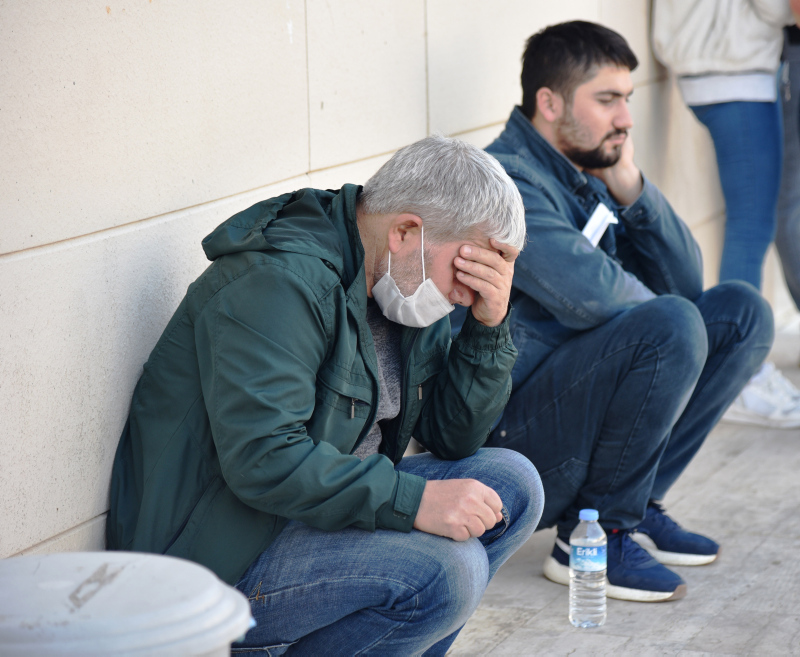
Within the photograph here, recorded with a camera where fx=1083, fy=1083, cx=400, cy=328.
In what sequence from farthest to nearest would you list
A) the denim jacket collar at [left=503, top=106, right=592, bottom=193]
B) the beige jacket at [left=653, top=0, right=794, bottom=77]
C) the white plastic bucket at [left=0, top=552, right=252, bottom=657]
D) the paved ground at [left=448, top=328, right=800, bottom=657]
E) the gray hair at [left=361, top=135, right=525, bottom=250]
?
the beige jacket at [left=653, top=0, right=794, bottom=77] < the denim jacket collar at [left=503, top=106, right=592, bottom=193] < the paved ground at [left=448, top=328, right=800, bottom=657] < the gray hair at [left=361, top=135, right=525, bottom=250] < the white plastic bucket at [left=0, top=552, right=252, bottom=657]

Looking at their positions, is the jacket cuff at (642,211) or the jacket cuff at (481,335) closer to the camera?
the jacket cuff at (481,335)

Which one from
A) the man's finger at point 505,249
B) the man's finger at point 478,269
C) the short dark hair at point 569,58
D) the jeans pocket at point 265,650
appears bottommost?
the jeans pocket at point 265,650

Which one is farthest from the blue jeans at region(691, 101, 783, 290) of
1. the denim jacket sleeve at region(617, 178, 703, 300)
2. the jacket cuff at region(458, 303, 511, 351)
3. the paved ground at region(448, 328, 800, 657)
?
the jacket cuff at region(458, 303, 511, 351)

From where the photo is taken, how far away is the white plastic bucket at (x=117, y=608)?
1.29 metres

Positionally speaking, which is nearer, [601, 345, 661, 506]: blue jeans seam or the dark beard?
[601, 345, 661, 506]: blue jeans seam

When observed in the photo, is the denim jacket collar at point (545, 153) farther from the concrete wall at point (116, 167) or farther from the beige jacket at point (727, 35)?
the beige jacket at point (727, 35)

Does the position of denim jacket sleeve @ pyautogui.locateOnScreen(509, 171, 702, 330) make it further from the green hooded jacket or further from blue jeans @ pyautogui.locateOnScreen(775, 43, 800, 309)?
blue jeans @ pyautogui.locateOnScreen(775, 43, 800, 309)

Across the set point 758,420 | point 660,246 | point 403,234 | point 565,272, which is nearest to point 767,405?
point 758,420

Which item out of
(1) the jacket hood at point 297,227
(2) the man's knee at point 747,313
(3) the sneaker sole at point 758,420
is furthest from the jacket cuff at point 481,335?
(3) the sneaker sole at point 758,420

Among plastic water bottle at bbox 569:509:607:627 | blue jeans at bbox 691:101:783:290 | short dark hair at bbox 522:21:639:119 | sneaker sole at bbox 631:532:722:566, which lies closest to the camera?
plastic water bottle at bbox 569:509:607:627

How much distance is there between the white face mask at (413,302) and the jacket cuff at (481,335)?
132 mm

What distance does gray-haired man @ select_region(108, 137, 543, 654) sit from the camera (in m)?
1.89

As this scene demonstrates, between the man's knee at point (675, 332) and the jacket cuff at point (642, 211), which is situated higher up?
the jacket cuff at point (642, 211)

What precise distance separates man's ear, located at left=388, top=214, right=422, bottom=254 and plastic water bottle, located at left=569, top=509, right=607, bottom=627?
97 cm
